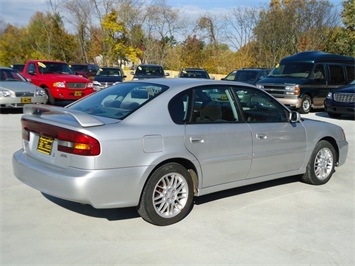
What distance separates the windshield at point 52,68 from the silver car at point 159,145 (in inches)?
423

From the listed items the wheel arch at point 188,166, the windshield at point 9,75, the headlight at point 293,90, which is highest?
the headlight at point 293,90

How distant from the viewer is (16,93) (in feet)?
38.6

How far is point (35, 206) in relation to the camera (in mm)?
4461

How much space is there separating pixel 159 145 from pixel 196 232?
3.13 ft

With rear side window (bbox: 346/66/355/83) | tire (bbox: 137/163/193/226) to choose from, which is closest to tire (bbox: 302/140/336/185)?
tire (bbox: 137/163/193/226)

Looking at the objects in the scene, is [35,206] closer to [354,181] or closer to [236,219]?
[236,219]

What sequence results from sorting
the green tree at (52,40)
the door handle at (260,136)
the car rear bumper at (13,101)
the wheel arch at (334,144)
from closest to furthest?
the door handle at (260,136), the wheel arch at (334,144), the car rear bumper at (13,101), the green tree at (52,40)

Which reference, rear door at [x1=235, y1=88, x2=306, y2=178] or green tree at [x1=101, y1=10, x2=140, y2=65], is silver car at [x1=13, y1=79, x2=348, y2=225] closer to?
rear door at [x1=235, y1=88, x2=306, y2=178]

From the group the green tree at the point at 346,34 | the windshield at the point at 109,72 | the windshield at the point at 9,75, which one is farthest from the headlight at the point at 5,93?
the green tree at the point at 346,34

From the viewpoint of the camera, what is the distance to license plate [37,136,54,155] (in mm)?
3865

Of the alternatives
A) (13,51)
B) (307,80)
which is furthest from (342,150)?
(13,51)

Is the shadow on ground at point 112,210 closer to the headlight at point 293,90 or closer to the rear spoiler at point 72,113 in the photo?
the rear spoiler at point 72,113

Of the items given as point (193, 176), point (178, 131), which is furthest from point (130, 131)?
point (193, 176)

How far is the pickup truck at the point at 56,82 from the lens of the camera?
13914 millimetres
